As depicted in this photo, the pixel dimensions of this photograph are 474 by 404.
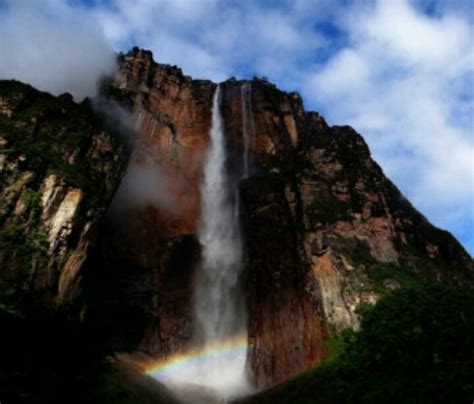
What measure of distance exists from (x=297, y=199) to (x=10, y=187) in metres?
20.1

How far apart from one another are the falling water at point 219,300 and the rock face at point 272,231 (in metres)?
0.98

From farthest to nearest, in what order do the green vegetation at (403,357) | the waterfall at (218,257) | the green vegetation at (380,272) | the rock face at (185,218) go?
the waterfall at (218,257)
the green vegetation at (380,272)
the rock face at (185,218)
the green vegetation at (403,357)

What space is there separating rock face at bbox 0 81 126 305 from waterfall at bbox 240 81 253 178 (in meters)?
13.6

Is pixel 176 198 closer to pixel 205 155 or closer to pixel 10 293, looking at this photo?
pixel 205 155

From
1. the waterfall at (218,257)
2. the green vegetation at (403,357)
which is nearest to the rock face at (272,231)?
the waterfall at (218,257)

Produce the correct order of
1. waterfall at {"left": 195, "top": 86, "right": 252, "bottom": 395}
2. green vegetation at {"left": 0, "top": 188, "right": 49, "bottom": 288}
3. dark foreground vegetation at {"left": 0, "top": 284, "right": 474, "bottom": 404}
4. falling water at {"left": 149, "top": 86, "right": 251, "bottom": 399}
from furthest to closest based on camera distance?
waterfall at {"left": 195, "top": 86, "right": 252, "bottom": 395} → falling water at {"left": 149, "top": 86, "right": 251, "bottom": 399} → green vegetation at {"left": 0, "top": 188, "right": 49, "bottom": 288} → dark foreground vegetation at {"left": 0, "top": 284, "right": 474, "bottom": 404}

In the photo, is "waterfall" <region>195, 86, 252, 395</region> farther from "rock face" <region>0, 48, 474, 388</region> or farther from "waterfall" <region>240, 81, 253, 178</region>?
"waterfall" <region>240, 81, 253, 178</region>

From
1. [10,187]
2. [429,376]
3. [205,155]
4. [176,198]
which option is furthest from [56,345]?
[205,155]

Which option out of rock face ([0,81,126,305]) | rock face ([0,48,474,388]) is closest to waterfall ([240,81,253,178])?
rock face ([0,48,474,388])

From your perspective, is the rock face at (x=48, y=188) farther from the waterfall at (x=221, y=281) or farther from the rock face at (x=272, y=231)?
the waterfall at (x=221, y=281)

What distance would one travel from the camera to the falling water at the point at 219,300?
3609 centimetres

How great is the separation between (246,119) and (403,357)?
Result: 99.0 feet

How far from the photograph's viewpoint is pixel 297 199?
40344 millimetres

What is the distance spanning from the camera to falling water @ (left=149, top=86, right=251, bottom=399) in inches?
1421
